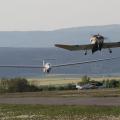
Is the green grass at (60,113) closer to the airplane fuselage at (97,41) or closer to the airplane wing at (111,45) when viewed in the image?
the airplane fuselage at (97,41)

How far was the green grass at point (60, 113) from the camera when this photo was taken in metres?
28.5

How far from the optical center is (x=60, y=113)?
30734 millimetres

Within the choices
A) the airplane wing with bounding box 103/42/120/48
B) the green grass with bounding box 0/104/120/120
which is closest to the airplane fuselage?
the airplane wing with bounding box 103/42/120/48

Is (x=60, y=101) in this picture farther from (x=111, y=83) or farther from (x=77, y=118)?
(x=111, y=83)

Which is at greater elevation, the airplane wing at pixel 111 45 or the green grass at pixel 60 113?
the airplane wing at pixel 111 45

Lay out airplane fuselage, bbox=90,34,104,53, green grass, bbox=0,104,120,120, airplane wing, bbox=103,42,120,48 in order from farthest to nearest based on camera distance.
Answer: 1. airplane wing, bbox=103,42,120,48
2. airplane fuselage, bbox=90,34,104,53
3. green grass, bbox=0,104,120,120

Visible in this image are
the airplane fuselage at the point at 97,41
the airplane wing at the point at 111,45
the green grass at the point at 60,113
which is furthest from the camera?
the airplane wing at the point at 111,45

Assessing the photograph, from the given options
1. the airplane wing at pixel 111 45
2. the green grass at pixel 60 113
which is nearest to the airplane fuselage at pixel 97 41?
the airplane wing at pixel 111 45

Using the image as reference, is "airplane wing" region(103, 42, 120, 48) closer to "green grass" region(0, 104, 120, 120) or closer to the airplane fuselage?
the airplane fuselage

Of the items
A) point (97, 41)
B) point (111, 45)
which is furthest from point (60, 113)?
point (111, 45)

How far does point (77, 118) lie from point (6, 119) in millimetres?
3777

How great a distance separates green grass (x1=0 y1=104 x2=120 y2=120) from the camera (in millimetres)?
28531

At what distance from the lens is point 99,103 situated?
37031 millimetres

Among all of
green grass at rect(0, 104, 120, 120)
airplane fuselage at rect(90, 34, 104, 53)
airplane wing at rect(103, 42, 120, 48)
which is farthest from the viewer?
airplane wing at rect(103, 42, 120, 48)
